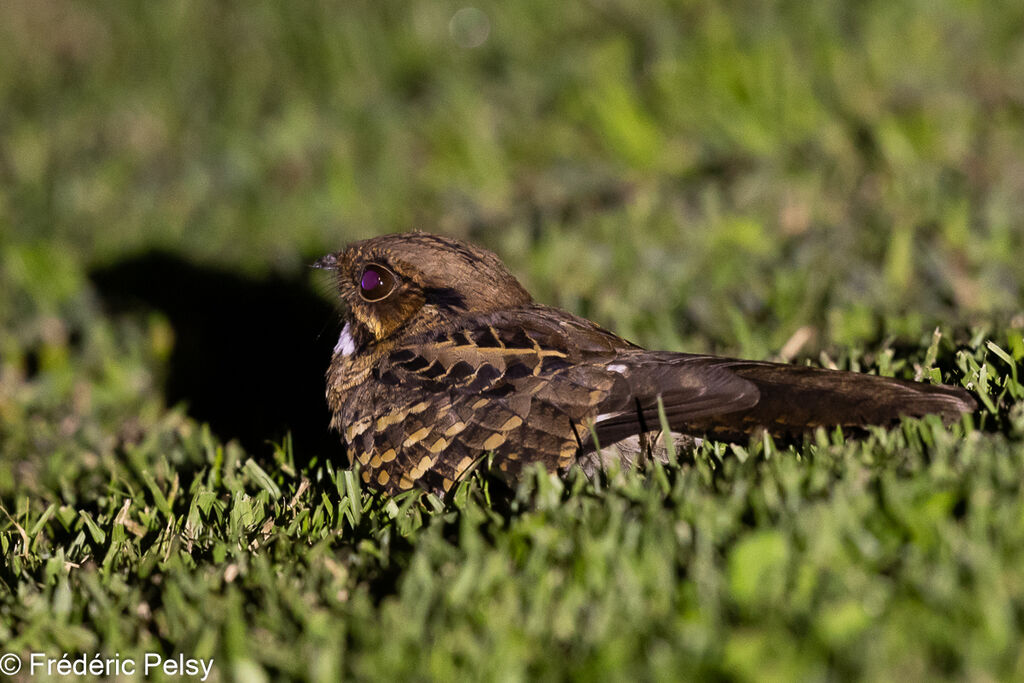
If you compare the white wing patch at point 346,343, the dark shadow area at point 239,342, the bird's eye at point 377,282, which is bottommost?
the dark shadow area at point 239,342

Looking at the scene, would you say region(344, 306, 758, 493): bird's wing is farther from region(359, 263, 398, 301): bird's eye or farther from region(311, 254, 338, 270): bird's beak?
region(311, 254, 338, 270): bird's beak

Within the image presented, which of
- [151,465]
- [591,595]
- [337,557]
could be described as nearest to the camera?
[591,595]

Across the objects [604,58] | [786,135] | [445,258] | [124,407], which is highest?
[604,58]

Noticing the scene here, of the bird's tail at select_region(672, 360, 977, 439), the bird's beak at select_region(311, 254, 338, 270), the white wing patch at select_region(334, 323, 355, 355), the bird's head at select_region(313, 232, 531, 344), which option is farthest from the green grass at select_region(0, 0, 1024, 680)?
the bird's beak at select_region(311, 254, 338, 270)

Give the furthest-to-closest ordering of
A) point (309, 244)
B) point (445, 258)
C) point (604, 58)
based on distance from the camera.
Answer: point (604, 58) → point (309, 244) → point (445, 258)

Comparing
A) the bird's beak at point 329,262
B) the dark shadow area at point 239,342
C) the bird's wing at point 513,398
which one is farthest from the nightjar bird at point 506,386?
the dark shadow area at point 239,342

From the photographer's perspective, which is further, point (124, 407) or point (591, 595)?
point (124, 407)

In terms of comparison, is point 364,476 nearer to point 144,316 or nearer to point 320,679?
point 320,679

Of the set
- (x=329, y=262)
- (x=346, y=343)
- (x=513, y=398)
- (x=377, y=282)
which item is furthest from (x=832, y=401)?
(x=329, y=262)

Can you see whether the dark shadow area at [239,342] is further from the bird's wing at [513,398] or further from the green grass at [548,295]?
the bird's wing at [513,398]

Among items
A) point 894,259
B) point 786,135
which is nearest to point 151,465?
point 894,259
